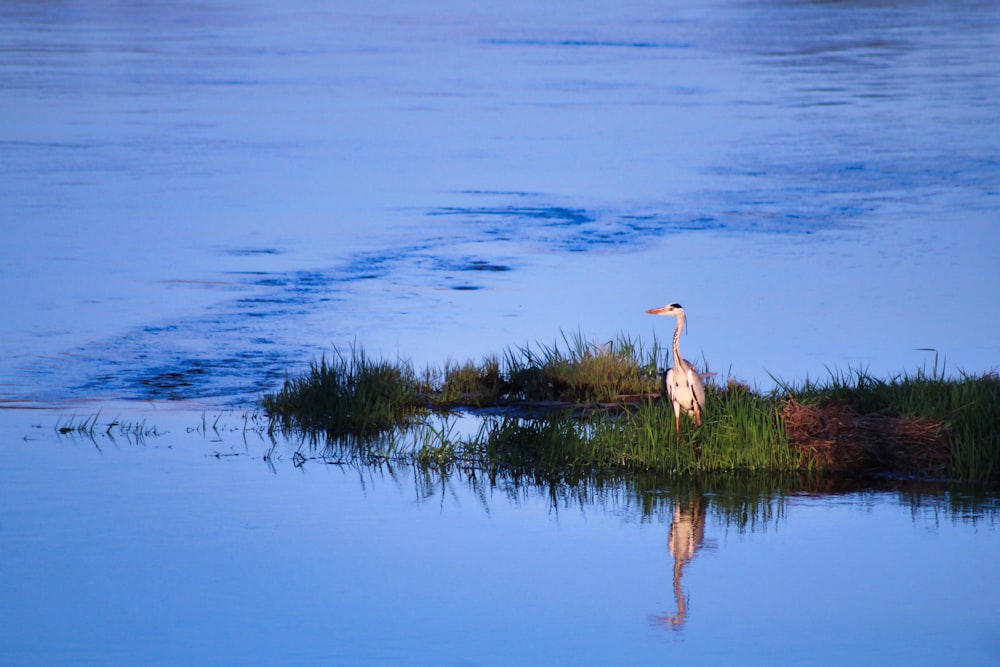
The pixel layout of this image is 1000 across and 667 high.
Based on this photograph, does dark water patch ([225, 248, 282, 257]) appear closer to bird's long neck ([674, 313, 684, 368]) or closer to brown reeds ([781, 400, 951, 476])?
bird's long neck ([674, 313, 684, 368])

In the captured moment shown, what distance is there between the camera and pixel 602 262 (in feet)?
56.4

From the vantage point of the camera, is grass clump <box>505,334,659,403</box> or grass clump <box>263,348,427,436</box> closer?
grass clump <box>263,348,427,436</box>

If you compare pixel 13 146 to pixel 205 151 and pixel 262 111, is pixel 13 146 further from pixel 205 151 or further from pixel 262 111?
pixel 262 111

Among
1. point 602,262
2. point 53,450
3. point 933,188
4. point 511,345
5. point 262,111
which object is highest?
point 262,111

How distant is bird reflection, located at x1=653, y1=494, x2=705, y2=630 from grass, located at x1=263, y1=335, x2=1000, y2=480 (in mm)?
618

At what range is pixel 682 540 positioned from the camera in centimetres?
855

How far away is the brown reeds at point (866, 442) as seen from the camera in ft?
32.0

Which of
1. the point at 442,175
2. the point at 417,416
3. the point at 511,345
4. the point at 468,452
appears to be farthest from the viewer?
the point at 442,175

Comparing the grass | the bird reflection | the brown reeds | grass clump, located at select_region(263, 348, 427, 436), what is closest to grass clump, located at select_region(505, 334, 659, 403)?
the grass

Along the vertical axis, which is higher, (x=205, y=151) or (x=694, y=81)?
(x=694, y=81)

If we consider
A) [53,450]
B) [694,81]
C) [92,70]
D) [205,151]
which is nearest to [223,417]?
[53,450]

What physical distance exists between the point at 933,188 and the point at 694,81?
11853 millimetres

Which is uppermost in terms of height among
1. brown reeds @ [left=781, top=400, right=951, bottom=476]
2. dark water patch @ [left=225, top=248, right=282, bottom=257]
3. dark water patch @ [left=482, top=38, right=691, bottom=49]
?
dark water patch @ [left=482, top=38, right=691, bottom=49]

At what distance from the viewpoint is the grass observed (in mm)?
9742
